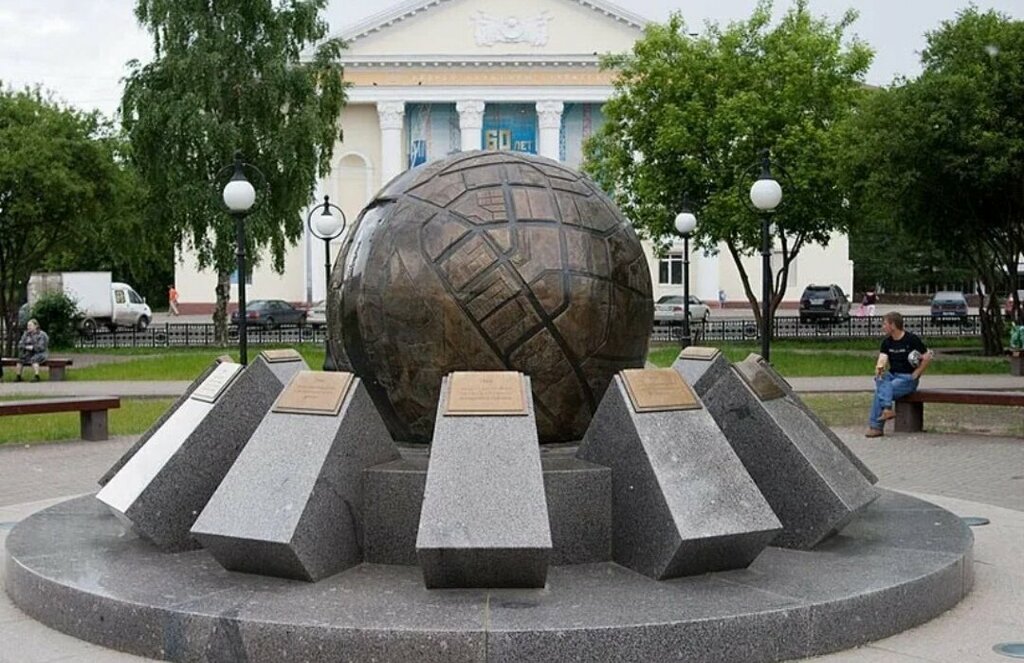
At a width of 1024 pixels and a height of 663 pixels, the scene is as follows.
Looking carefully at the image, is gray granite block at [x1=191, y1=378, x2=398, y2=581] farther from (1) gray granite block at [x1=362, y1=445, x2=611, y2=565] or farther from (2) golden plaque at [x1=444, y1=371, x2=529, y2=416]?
(2) golden plaque at [x1=444, y1=371, x2=529, y2=416]

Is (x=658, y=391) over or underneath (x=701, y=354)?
underneath

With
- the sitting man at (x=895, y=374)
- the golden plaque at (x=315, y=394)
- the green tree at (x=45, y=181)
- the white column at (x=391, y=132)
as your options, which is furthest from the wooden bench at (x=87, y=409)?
the white column at (x=391, y=132)

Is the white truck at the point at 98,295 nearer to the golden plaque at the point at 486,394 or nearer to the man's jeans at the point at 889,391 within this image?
the man's jeans at the point at 889,391

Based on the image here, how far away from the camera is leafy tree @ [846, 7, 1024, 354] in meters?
23.5

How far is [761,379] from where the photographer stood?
7773mm

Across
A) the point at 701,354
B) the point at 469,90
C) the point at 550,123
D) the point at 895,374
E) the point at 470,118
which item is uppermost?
the point at 469,90

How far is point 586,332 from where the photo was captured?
7.32 m

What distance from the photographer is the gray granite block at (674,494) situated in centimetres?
596

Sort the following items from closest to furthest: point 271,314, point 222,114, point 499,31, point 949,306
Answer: point 222,114 < point 949,306 < point 271,314 < point 499,31

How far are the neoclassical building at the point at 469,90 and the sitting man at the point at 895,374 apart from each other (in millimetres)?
43839

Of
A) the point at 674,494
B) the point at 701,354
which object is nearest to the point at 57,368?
the point at 701,354

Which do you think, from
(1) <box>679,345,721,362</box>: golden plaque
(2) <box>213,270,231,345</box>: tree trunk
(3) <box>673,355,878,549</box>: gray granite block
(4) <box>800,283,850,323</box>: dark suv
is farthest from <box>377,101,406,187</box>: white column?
(3) <box>673,355,878,549</box>: gray granite block

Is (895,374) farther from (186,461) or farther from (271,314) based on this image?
(271,314)

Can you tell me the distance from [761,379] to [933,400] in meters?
7.66
